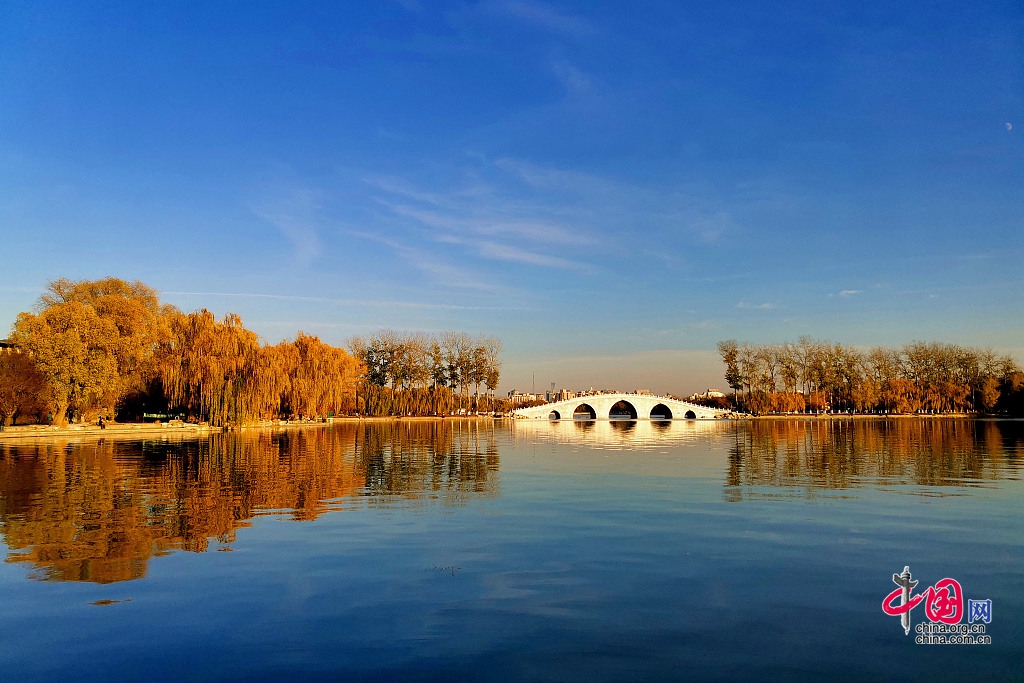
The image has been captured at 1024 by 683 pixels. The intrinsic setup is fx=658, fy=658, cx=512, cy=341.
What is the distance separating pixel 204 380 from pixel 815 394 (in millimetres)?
94609

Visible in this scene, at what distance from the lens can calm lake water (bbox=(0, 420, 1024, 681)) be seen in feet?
23.0

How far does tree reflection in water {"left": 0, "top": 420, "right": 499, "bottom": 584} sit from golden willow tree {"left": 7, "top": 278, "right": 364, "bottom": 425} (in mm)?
12429

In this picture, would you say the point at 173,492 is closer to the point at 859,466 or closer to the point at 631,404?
the point at 859,466

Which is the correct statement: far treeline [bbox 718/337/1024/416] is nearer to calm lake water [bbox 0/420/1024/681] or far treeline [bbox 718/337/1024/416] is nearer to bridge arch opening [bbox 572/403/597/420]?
bridge arch opening [bbox 572/403/597/420]

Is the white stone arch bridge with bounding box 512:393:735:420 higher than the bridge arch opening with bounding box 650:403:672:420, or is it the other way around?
the white stone arch bridge with bounding box 512:393:735:420

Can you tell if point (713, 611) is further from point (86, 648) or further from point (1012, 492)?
point (1012, 492)

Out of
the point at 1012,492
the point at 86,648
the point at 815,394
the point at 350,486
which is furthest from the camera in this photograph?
the point at 815,394

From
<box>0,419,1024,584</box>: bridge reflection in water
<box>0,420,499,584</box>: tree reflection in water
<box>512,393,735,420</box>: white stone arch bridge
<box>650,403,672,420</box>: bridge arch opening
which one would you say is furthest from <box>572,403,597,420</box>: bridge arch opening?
<box>0,420,499,584</box>: tree reflection in water

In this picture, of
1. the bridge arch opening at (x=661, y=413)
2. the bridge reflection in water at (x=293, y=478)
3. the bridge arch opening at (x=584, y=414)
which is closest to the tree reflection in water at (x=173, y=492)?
the bridge reflection in water at (x=293, y=478)

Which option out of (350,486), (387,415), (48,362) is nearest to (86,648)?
(350,486)

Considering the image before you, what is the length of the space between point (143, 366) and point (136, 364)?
0.52 metres

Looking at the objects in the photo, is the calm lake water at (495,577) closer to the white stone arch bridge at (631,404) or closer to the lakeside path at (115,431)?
the lakeside path at (115,431)

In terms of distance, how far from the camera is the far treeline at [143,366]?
47.4m

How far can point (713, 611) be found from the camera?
848 cm
